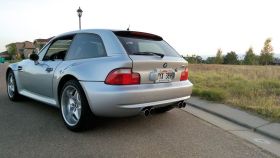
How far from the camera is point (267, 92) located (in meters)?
7.56

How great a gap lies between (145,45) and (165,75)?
577 millimetres

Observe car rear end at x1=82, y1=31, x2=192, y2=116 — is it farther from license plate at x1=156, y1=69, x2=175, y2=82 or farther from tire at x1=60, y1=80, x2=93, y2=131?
tire at x1=60, y1=80, x2=93, y2=131

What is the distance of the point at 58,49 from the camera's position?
211 inches

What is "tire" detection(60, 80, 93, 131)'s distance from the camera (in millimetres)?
4145

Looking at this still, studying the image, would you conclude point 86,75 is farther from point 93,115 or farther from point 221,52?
point 221,52

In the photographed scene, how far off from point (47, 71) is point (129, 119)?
158cm

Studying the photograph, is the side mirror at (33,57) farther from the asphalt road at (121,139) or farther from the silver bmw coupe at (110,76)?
the asphalt road at (121,139)

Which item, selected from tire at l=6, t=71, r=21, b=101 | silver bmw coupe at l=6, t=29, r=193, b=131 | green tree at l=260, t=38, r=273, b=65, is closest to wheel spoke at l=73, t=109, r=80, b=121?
silver bmw coupe at l=6, t=29, r=193, b=131

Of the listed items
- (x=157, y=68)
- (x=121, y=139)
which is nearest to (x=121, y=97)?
(x=121, y=139)

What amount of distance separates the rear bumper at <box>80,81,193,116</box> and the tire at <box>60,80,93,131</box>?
0.13m

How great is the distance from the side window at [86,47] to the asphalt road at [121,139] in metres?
1.05

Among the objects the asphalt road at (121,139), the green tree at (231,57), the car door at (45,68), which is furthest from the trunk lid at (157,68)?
the green tree at (231,57)

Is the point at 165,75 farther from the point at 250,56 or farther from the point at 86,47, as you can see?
the point at 250,56

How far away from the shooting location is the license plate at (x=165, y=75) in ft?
14.0
